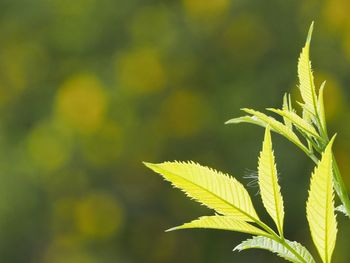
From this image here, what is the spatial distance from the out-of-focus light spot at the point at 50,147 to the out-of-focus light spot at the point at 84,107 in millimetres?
52

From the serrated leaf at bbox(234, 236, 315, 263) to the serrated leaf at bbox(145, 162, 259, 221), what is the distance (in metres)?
0.02

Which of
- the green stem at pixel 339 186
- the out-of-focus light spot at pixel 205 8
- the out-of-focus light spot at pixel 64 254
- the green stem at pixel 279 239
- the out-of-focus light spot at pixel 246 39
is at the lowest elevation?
the out-of-focus light spot at pixel 64 254

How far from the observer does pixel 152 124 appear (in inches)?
124

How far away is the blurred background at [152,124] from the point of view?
3.04 meters

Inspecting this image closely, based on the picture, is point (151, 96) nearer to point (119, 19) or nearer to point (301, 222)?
point (119, 19)

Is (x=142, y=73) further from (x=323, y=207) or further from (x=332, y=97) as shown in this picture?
(x=323, y=207)

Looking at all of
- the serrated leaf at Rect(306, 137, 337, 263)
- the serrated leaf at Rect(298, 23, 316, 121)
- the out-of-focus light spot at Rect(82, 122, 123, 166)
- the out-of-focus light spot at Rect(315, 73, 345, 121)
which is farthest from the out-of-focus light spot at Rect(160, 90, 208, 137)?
the serrated leaf at Rect(306, 137, 337, 263)

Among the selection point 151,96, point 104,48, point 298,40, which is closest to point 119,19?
point 104,48

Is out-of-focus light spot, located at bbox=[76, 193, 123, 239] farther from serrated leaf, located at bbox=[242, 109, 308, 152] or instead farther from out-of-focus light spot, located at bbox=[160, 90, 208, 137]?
serrated leaf, located at bbox=[242, 109, 308, 152]

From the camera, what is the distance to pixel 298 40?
318 cm

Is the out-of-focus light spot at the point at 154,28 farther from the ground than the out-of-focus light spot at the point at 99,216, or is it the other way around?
the out-of-focus light spot at the point at 154,28

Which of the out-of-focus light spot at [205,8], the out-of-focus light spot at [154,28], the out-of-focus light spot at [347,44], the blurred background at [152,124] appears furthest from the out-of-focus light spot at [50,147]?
the out-of-focus light spot at [347,44]

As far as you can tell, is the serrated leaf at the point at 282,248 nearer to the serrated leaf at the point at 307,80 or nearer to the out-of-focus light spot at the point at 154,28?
the serrated leaf at the point at 307,80

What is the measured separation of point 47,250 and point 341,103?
113cm
